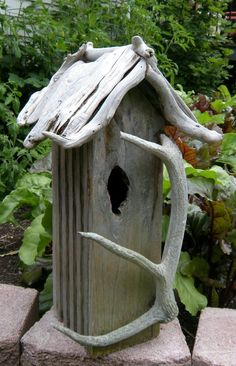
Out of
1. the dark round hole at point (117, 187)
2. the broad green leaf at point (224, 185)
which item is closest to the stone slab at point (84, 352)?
the dark round hole at point (117, 187)

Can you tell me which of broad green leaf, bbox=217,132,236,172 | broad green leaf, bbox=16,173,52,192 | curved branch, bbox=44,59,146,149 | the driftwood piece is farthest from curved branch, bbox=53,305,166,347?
broad green leaf, bbox=217,132,236,172

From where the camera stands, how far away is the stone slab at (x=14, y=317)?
6.91 feet

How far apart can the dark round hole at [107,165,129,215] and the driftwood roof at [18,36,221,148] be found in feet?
0.76

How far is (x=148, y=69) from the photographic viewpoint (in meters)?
1.78

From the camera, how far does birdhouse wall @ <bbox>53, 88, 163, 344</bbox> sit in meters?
1.86

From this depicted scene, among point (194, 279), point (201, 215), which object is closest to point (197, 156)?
point (201, 215)

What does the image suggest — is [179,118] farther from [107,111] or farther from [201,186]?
[201,186]

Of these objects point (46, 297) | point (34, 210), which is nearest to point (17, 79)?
point (34, 210)

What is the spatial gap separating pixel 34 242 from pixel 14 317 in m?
0.48

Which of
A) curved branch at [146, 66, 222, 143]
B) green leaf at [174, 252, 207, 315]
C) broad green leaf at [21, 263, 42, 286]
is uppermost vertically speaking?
curved branch at [146, 66, 222, 143]

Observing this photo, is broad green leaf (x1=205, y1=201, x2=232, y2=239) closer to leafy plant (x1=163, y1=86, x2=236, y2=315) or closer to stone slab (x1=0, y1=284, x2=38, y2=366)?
leafy plant (x1=163, y1=86, x2=236, y2=315)

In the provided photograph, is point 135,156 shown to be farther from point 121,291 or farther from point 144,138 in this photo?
point 121,291

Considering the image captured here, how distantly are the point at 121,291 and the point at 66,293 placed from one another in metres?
0.23

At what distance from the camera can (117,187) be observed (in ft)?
6.61
